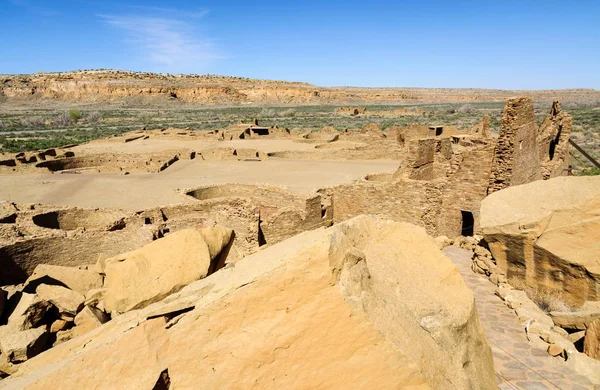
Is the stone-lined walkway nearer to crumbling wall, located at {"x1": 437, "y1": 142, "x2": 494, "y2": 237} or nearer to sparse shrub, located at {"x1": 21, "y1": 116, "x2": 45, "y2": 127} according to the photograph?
crumbling wall, located at {"x1": 437, "y1": 142, "x2": 494, "y2": 237}

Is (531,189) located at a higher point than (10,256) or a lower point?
higher

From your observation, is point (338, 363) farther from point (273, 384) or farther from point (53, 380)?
point (53, 380)

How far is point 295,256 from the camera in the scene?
12.3 ft

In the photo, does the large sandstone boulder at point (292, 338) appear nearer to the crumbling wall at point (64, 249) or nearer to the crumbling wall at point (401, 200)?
the crumbling wall at point (64, 249)

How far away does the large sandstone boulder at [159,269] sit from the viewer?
563cm

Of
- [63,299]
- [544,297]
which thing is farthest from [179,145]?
[544,297]

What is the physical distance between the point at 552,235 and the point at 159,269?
6.75 m

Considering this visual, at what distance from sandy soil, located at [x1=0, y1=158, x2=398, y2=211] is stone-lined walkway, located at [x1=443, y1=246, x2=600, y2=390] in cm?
1174

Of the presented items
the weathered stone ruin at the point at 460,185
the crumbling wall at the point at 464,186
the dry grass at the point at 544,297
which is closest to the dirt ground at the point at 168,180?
the weathered stone ruin at the point at 460,185

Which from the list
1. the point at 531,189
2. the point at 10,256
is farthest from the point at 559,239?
the point at 10,256

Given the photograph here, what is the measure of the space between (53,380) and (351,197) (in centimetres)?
978

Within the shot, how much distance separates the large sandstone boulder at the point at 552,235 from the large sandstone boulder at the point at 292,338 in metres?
3.67

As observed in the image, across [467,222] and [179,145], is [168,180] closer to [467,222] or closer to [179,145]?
[179,145]

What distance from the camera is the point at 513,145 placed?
32.6ft
